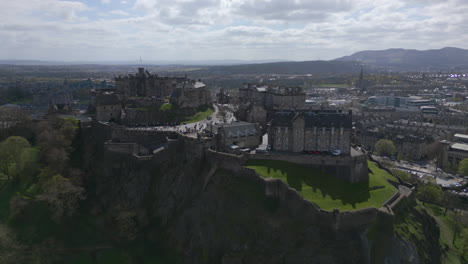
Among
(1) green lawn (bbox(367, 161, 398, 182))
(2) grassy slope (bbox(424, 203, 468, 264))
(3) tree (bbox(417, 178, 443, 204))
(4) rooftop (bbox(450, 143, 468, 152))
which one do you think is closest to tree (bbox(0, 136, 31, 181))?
(1) green lawn (bbox(367, 161, 398, 182))

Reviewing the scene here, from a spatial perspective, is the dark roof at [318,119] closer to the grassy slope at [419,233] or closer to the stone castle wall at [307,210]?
the stone castle wall at [307,210]

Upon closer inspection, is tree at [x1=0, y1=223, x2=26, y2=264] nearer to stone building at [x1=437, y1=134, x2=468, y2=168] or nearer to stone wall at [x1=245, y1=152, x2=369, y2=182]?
stone wall at [x1=245, y1=152, x2=369, y2=182]

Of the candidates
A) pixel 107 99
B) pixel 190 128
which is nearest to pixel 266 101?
pixel 190 128

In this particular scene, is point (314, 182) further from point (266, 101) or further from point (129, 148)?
point (266, 101)

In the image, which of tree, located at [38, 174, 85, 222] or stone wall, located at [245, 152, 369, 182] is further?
tree, located at [38, 174, 85, 222]

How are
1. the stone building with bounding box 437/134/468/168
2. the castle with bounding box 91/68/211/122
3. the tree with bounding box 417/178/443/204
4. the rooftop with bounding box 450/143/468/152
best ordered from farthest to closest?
the rooftop with bounding box 450/143/468/152, the stone building with bounding box 437/134/468/168, the castle with bounding box 91/68/211/122, the tree with bounding box 417/178/443/204

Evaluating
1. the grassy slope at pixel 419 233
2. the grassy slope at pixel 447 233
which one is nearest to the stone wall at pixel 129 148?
the grassy slope at pixel 419 233

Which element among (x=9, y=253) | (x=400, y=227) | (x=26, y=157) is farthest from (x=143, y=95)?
(x=400, y=227)
